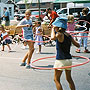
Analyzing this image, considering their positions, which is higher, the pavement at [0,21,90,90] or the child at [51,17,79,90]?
the child at [51,17,79,90]

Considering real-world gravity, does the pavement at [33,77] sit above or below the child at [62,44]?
below

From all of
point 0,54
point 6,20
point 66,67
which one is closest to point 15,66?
point 0,54

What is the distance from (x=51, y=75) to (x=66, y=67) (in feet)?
9.25

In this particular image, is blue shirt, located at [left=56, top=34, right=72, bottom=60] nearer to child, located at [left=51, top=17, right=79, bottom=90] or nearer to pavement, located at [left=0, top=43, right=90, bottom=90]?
child, located at [left=51, top=17, right=79, bottom=90]

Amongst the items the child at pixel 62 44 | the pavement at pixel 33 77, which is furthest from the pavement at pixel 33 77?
the child at pixel 62 44

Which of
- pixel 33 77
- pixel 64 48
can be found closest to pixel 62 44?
pixel 64 48

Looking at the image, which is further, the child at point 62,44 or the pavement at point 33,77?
the pavement at point 33,77

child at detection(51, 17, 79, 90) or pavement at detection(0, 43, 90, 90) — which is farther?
pavement at detection(0, 43, 90, 90)

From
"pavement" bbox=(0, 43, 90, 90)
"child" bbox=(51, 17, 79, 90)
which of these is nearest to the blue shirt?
"child" bbox=(51, 17, 79, 90)

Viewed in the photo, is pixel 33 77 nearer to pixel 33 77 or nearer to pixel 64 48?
pixel 33 77

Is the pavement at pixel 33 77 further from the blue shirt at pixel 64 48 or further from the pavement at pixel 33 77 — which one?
the blue shirt at pixel 64 48

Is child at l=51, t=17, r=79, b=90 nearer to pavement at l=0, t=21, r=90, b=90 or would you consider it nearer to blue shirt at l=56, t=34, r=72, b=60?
blue shirt at l=56, t=34, r=72, b=60

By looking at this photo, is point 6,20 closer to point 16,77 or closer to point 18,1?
point 16,77

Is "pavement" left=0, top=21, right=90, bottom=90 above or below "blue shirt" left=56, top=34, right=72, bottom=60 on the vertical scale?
below
